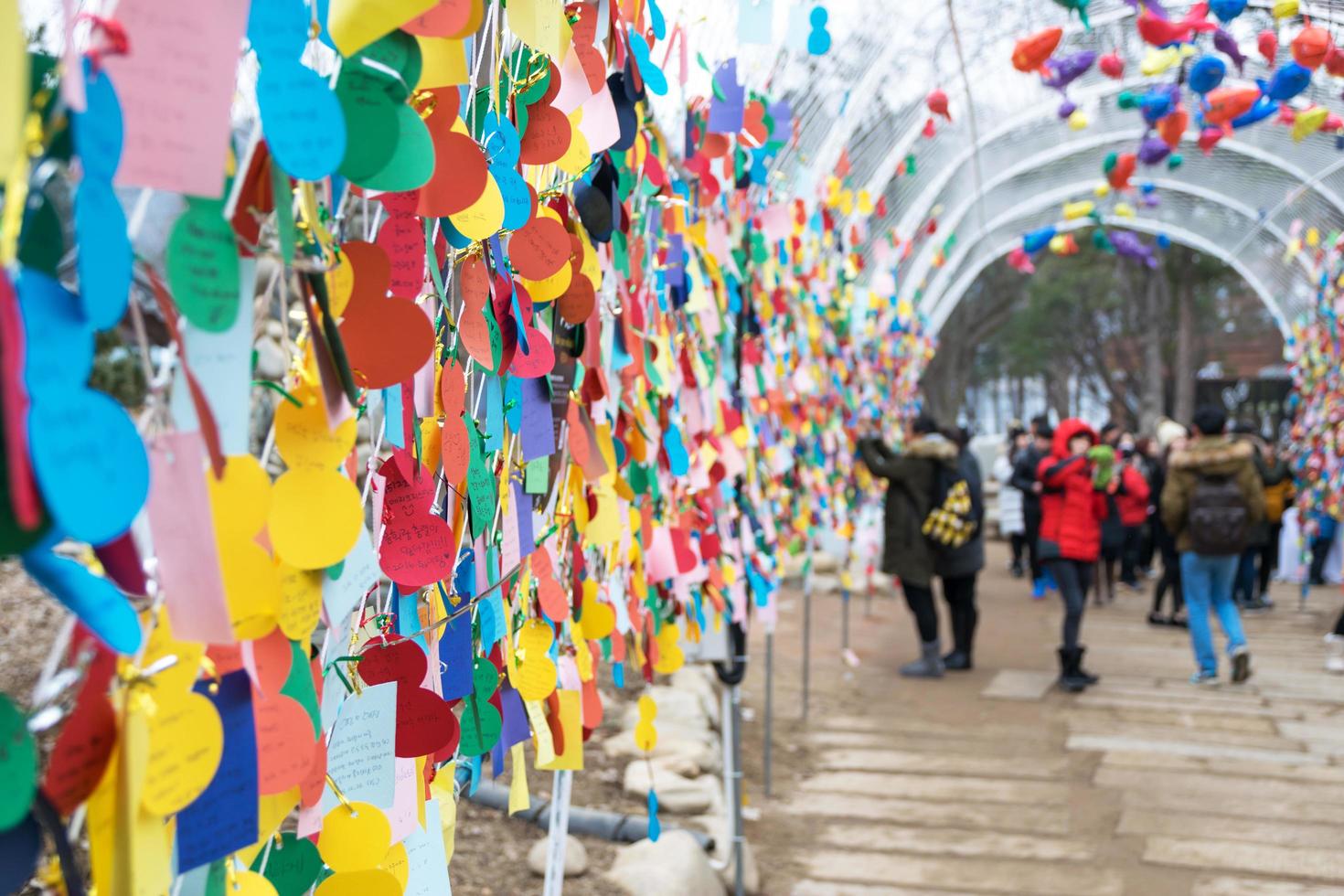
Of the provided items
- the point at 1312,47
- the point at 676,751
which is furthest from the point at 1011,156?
the point at 676,751

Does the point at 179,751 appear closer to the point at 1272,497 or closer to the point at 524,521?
the point at 524,521

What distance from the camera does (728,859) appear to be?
10.8 feet

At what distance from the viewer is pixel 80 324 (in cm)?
49

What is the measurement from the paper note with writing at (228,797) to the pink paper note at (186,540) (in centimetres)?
9

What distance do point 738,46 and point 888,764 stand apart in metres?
3.22

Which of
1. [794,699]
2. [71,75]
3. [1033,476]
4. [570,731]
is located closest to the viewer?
[71,75]

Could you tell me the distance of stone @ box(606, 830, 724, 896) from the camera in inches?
112

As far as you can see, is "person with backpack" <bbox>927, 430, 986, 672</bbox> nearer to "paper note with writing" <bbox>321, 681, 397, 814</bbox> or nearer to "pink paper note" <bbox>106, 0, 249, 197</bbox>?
"paper note with writing" <bbox>321, 681, 397, 814</bbox>

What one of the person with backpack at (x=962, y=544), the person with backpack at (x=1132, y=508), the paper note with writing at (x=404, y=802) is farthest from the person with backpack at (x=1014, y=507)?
the paper note with writing at (x=404, y=802)

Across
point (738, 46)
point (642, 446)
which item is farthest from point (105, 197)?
point (738, 46)

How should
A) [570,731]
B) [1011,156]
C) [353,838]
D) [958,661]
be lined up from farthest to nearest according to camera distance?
[1011,156]
[958,661]
[570,731]
[353,838]

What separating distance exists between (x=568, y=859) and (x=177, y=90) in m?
2.69

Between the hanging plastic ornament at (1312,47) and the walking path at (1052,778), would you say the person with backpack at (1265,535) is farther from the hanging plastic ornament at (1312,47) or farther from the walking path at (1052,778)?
the hanging plastic ornament at (1312,47)

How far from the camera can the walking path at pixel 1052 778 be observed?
3.50 meters
